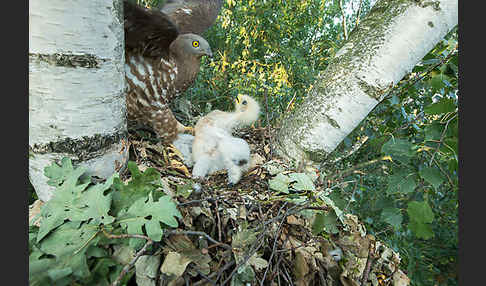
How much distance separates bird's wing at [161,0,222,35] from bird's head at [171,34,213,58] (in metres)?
0.27

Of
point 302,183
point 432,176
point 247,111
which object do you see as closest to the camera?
point 432,176

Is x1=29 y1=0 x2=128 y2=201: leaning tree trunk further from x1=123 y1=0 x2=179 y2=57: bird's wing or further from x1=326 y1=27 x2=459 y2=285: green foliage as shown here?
x1=326 y1=27 x2=459 y2=285: green foliage

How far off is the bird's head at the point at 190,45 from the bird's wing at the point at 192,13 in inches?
10.8

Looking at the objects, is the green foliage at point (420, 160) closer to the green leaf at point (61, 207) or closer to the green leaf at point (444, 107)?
the green leaf at point (444, 107)

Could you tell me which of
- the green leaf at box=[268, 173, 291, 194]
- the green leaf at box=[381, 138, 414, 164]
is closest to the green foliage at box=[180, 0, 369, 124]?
the green leaf at box=[268, 173, 291, 194]

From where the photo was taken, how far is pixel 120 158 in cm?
74

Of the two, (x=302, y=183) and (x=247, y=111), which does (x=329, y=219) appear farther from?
(x=247, y=111)

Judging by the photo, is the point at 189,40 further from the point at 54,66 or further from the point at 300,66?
the point at 300,66

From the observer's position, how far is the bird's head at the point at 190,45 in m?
1.37

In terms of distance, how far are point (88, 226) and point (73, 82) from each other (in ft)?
1.00

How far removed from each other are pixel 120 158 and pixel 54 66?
26cm

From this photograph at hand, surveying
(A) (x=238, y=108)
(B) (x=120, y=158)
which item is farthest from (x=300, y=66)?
(B) (x=120, y=158)

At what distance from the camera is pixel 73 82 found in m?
0.61

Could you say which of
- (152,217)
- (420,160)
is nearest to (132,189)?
(152,217)
